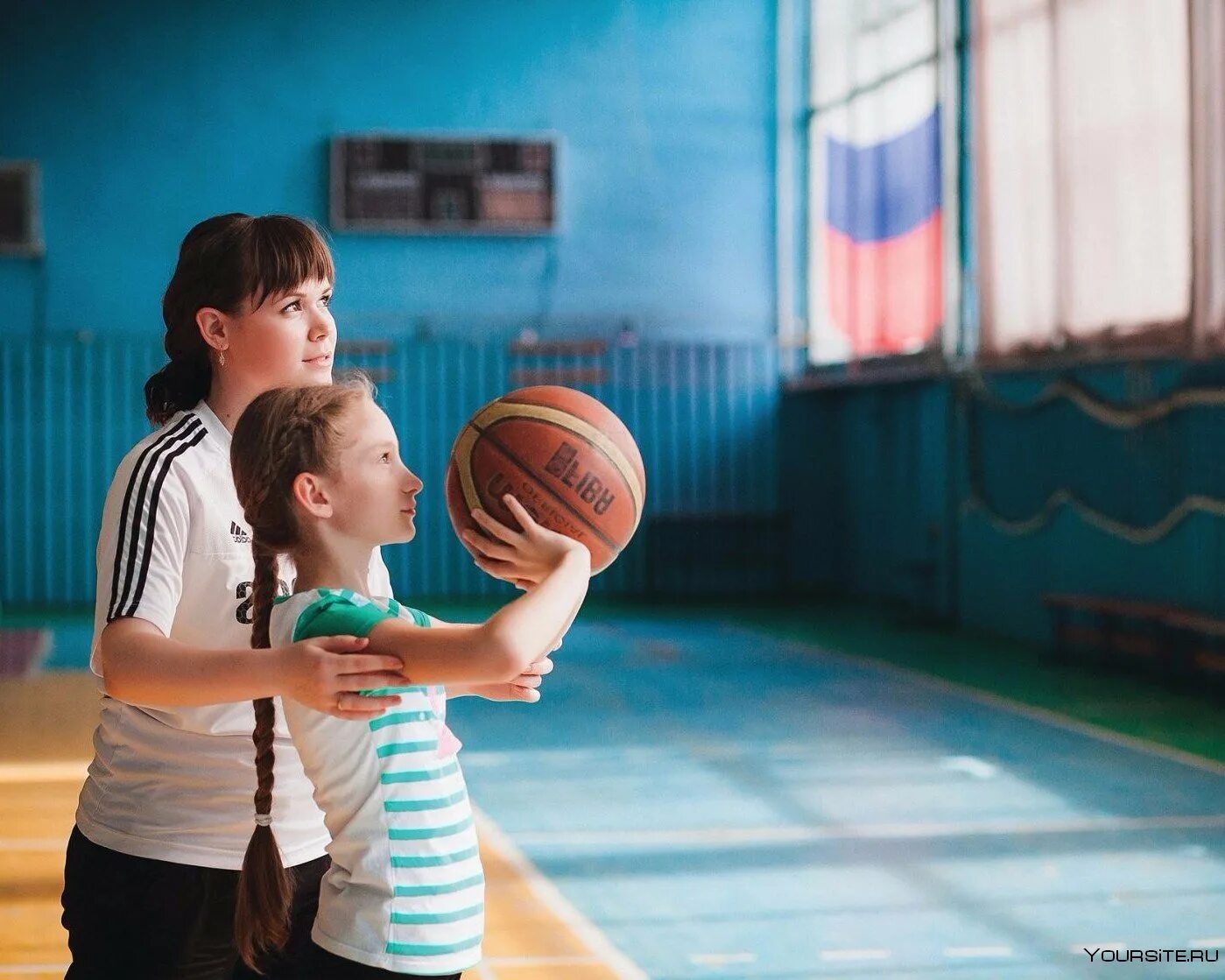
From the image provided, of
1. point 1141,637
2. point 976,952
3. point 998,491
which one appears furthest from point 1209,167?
point 976,952

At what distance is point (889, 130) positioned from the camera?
421 inches

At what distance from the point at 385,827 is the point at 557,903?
7.85 ft

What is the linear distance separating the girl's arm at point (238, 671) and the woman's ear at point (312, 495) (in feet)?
0.47

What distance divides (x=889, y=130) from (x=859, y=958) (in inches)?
321

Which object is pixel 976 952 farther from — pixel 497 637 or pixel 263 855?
pixel 497 637

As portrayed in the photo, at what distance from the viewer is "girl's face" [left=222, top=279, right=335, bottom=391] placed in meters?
1.79

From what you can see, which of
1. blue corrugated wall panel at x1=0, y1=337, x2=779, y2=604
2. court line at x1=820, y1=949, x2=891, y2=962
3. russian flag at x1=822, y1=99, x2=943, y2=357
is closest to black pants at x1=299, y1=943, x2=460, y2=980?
court line at x1=820, y1=949, x2=891, y2=962

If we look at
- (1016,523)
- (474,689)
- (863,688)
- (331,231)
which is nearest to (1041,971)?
(474,689)

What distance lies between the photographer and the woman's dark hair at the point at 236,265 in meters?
1.78

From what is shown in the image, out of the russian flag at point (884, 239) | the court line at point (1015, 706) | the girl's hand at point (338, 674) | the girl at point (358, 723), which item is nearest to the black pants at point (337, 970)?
the girl at point (358, 723)

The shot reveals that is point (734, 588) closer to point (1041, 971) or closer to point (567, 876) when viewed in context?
point (567, 876)

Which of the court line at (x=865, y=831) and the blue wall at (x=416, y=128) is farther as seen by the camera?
the blue wall at (x=416, y=128)

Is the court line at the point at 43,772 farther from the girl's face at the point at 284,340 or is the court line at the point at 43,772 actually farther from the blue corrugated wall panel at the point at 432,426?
the blue corrugated wall panel at the point at 432,426

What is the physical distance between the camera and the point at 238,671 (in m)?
1.53
